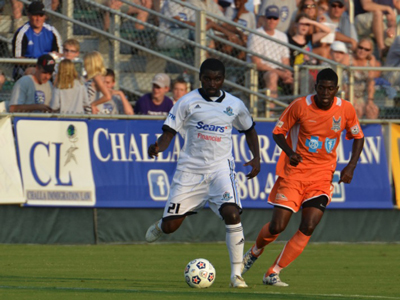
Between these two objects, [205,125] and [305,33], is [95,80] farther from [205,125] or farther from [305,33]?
[205,125]

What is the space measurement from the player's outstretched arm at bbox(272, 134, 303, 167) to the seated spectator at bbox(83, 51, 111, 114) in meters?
6.38

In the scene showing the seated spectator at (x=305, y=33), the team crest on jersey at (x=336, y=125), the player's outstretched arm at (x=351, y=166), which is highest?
the seated spectator at (x=305, y=33)

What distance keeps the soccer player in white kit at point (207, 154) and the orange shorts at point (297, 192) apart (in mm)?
386

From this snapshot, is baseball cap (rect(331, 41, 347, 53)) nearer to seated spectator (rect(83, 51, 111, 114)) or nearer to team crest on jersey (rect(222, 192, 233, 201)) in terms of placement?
seated spectator (rect(83, 51, 111, 114))

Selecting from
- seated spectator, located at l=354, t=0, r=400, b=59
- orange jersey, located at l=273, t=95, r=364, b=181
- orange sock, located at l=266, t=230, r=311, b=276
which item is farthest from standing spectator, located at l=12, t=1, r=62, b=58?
orange sock, located at l=266, t=230, r=311, b=276

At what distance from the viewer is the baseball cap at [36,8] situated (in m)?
15.8

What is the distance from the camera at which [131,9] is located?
1820cm

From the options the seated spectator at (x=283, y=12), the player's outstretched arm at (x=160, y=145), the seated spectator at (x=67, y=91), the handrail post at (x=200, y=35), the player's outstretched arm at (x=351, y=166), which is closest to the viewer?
the player's outstretched arm at (x=160, y=145)

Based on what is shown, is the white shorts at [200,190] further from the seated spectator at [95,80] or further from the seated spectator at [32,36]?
the seated spectator at [32,36]

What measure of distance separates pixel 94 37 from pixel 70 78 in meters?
3.02

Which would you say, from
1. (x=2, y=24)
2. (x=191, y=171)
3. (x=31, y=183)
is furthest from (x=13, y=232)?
(x=191, y=171)

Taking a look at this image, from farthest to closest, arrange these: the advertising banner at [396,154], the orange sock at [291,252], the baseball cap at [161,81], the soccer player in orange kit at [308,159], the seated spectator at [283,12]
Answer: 1. the seated spectator at [283,12]
2. the advertising banner at [396,154]
3. the baseball cap at [161,81]
4. the soccer player in orange kit at [308,159]
5. the orange sock at [291,252]

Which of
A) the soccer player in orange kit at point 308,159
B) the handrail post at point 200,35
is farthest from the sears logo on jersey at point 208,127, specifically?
the handrail post at point 200,35

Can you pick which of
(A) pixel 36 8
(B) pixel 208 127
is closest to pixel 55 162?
(A) pixel 36 8
